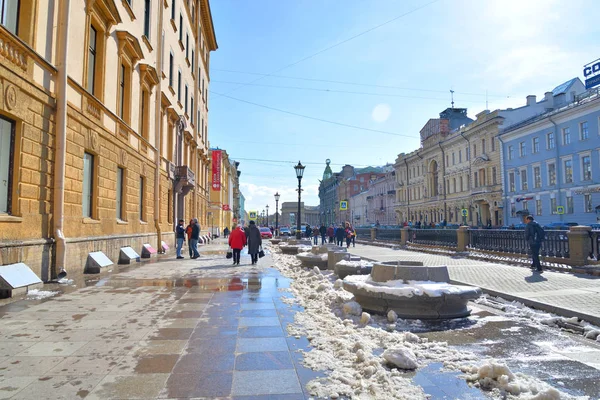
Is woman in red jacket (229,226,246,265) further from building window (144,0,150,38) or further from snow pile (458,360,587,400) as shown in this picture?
snow pile (458,360,587,400)

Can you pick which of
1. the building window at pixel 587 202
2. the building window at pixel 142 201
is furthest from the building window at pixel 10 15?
the building window at pixel 587 202

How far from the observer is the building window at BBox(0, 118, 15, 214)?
8062mm

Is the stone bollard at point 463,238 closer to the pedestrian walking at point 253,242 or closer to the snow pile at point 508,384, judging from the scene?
the pedestrian walking at point 253,242

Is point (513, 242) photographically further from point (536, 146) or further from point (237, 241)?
point (536, 146)

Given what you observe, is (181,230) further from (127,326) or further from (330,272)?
(127,326)

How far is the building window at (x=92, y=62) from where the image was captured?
40.2ft

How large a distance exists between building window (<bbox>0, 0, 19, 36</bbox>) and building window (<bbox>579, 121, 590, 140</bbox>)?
3794 centimetres

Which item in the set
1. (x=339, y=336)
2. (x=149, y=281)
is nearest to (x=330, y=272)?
(x=149, y=281)

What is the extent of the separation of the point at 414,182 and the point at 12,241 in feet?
217

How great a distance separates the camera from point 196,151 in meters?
33.4

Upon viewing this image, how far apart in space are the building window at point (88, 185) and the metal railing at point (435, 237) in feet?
52.9

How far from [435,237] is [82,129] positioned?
59.6 feet

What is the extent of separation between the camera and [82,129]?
11.1 m

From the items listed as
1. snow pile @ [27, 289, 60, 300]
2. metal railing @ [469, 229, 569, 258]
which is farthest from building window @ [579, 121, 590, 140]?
snow pile @ [27, 289, 60, 300]
